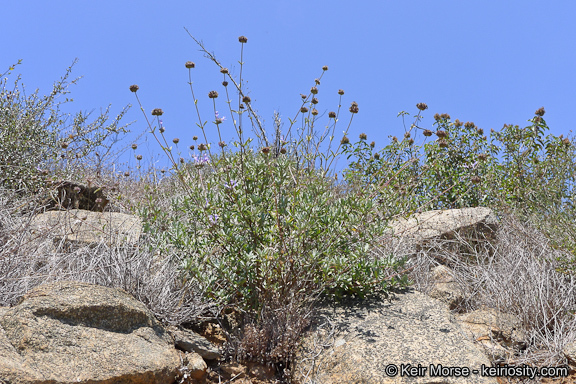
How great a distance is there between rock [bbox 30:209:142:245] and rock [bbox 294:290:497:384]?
1.73m

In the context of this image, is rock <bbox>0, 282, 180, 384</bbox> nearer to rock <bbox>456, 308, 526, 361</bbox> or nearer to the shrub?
the shrub

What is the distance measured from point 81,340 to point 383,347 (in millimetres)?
1852

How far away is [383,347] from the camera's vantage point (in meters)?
3.69

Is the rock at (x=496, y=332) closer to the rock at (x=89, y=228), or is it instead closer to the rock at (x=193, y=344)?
the rock at (x=193, y=344)

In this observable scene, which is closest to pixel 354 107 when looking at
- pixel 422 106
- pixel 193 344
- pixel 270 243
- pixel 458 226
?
pixel 422 106

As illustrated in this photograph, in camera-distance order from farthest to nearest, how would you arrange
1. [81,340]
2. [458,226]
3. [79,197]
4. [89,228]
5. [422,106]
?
[79,197], [458,226], [89,228], [422,106], [81,340]

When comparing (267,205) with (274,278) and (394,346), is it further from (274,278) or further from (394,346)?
(394,346)

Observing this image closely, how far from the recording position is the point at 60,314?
10.6ft

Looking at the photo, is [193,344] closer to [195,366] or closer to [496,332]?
[195,366]

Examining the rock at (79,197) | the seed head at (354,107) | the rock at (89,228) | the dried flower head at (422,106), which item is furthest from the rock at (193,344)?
the rock at (79,197)

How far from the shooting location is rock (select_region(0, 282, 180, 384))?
2.95 meters

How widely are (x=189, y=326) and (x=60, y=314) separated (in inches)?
44.0

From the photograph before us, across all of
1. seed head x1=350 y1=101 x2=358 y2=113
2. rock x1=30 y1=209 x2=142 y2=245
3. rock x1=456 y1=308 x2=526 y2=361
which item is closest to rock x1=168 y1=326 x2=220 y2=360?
rock x1=30 y1=209 x2=142 y2=245

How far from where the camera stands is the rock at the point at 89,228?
482 centimetres
